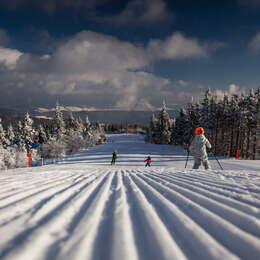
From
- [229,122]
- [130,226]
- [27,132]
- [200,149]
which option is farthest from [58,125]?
[130,226]

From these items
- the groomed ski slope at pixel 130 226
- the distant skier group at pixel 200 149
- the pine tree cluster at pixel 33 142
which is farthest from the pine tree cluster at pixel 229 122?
the groomed ski slope at pixel 130 226

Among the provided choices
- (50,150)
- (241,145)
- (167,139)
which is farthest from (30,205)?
(167,139)

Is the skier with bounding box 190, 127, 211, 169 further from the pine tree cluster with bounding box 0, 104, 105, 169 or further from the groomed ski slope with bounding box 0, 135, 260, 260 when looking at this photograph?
the pine tree cluster with bounding box 0, 104, 105, 169

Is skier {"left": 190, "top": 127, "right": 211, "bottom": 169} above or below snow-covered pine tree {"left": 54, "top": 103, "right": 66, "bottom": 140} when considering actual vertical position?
below

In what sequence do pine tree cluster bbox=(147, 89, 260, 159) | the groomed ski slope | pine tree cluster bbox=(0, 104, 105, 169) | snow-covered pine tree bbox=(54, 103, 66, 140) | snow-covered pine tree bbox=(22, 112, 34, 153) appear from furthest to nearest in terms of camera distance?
1. snow-covered pine tree bbox=(54, 103, 66, 140)
2. snow-covered pine tree bbox=(22, 112, 34, 153)
3. pine tree cluster bbox=(0, 104, 105, 169)
4. pine tree cluster bbox=(147, 89, 260, 159)
5. the groomed ski slope

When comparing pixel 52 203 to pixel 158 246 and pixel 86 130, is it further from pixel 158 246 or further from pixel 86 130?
pixel 86 130

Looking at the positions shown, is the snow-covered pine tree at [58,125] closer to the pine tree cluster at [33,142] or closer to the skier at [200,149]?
the pine tree cluster at [33,142]

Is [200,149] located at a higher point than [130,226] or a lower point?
higher

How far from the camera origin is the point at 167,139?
3420 inches

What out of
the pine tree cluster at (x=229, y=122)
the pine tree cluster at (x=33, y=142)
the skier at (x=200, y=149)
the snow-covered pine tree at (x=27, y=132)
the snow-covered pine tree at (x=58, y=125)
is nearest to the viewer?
the skier at (x=200, y=149)

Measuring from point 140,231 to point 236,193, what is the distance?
279 cm

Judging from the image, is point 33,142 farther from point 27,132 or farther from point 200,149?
point 200,149

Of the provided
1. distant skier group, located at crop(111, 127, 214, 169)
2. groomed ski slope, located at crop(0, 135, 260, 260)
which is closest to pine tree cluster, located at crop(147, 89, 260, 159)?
distant skier group, located at crop(111, 127, 214, 169)

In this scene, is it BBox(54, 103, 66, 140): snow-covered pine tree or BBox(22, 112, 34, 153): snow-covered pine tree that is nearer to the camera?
BBox(22, 112, 34, 153): snow-covered pine tree
